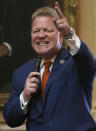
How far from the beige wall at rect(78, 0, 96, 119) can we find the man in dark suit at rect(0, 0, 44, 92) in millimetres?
507

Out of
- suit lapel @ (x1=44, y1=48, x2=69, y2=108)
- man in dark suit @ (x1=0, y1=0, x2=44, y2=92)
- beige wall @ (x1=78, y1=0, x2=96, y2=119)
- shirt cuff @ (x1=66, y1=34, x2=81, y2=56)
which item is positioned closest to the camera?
shirt cuff @ (x1=66, y1=34, x2=81, y2=56)

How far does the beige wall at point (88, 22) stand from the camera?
3.77 metres

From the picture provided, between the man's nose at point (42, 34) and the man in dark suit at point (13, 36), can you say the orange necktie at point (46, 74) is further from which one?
the man in dark suit at point (13, 36)

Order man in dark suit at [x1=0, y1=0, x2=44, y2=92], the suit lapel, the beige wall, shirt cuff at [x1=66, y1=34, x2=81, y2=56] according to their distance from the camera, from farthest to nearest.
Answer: man in dark suit at [x1=0, y1=0, x2=44, y2=92] < the beige wall < the suit lapel < shirt cuff at [x1=66, y1=34, x2=81, y2=56]

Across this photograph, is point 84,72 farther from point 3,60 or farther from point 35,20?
point 3,60

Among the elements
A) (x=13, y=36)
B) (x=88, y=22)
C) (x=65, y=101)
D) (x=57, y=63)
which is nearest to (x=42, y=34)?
(x=57, y=63)

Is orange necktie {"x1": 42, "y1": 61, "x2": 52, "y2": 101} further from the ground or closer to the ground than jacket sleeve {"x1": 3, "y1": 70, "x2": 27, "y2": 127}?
further from the ground

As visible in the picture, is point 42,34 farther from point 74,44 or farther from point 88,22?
point 88,22

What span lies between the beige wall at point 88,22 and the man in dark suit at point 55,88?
155cm

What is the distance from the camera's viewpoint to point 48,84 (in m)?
2.14

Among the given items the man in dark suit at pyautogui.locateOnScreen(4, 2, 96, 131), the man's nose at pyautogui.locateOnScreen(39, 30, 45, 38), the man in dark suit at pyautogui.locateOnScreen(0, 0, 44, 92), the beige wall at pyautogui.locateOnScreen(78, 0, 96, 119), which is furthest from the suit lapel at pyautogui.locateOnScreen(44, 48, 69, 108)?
the man in dark suit at pyautogui.locateOnScreen(0, 0, 44, 92)

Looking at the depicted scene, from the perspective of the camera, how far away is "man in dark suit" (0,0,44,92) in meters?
3.88

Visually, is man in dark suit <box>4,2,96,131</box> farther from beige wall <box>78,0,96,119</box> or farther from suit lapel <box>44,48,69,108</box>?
beige wall <box>78,0,96,119</box>

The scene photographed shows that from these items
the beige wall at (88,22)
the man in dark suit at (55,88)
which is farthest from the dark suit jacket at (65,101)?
the beige wall at (88,22)
